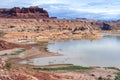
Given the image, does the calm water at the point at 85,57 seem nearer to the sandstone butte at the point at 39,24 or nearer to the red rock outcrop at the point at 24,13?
the sandstone butte at the point at 39,24

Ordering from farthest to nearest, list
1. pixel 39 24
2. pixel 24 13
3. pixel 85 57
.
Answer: pixel 24 13 < pixel 39 24 < pixel 85 57

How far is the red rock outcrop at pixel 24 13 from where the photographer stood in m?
180

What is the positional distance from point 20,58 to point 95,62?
1120cm

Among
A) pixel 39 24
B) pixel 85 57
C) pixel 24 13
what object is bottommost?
pixel 39 24

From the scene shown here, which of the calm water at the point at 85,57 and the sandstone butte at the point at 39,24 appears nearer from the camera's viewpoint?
the calm water at the point at 85,57

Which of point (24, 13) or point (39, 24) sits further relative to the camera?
point (24, 13)

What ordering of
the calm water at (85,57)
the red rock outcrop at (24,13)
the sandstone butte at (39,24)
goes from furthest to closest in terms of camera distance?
the red rock outcrop at (24,13) < the sandstone butte at (39,24) < the calm water at (85,57)

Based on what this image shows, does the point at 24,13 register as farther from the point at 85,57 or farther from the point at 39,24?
the point at 85,57

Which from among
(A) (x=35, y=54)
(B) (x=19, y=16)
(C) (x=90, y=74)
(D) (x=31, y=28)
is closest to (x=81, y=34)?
(D) (x=31, y=28)

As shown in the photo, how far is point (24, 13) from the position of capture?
18400 centimetres

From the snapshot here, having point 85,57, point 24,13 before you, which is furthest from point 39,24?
point 85,57

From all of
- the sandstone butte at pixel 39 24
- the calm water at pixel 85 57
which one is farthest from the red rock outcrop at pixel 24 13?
the calm water at pixel 85 57

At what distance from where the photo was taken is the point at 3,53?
2053 inches

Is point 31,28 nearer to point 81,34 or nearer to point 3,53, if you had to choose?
point 81,34
